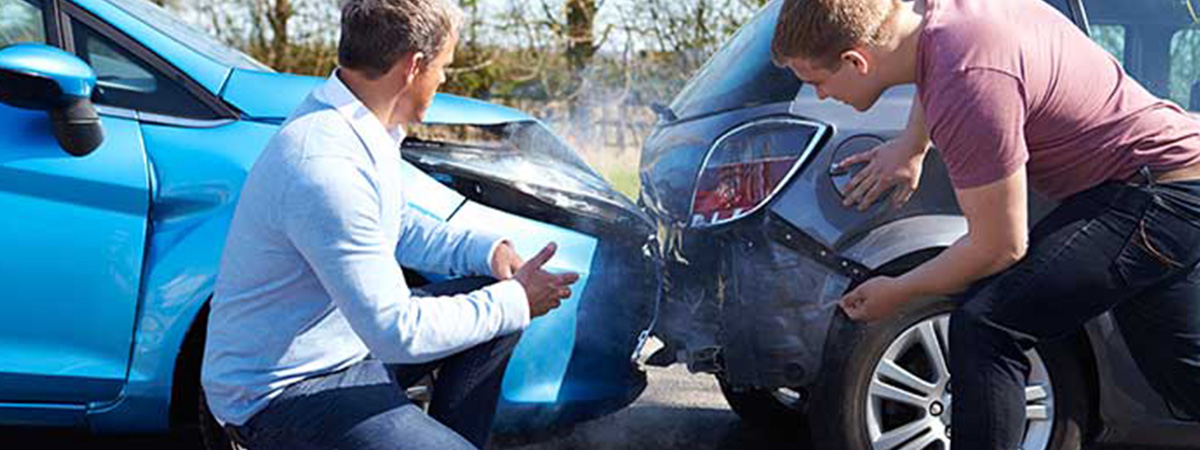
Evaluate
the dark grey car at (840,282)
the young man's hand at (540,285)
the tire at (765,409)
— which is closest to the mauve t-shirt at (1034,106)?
the dark grey car at (840,282)

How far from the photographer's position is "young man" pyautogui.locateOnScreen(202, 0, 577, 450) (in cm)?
203

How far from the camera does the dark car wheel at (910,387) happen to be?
10.1 feet

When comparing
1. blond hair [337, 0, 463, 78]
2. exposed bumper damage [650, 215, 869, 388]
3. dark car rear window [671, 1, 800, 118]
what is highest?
blond hair [337, 0, 463, 78]

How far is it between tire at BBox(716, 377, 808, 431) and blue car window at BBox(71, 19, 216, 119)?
66.9 inches

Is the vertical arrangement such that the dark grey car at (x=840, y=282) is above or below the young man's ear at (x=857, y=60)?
below

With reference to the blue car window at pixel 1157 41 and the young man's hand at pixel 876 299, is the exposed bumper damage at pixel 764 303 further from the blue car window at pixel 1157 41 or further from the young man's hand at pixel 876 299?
the blue car window at pixel 1157 41

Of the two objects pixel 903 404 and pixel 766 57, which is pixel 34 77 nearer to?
pixel 766 57

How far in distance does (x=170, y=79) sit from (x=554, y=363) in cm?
112

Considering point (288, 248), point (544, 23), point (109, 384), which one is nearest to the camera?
point (288, 248)

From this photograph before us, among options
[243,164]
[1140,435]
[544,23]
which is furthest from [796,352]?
[544,23]

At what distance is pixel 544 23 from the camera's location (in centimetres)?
1121

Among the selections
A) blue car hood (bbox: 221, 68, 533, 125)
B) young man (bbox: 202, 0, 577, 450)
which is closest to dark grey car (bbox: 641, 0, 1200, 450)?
blue car hood (bbox: 221, 68, 533, 125)

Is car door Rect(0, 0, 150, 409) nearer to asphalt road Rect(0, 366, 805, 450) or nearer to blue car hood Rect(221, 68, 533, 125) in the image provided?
blue car hood Rect(221, 68, 533, 125)

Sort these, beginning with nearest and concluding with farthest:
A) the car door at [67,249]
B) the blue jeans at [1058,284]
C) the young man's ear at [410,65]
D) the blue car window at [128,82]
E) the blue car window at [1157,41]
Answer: the young man's ear at [410,65] → the blue jeans at [1058,284] → the car door at [67,249] → the blue car window at [128,82] → the blue car window at [1157,41]
